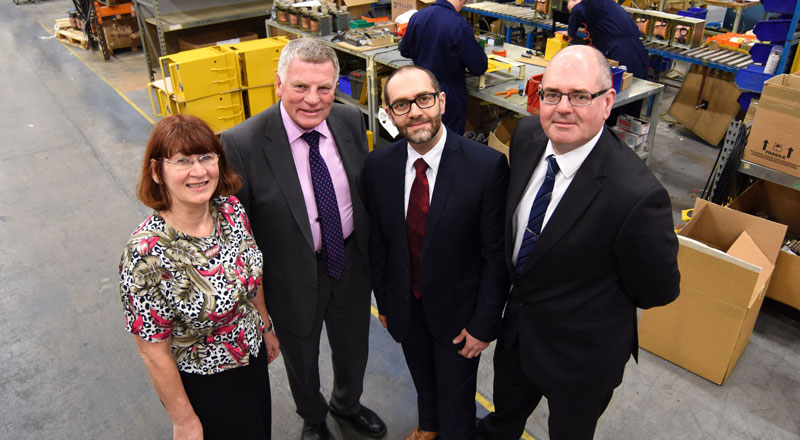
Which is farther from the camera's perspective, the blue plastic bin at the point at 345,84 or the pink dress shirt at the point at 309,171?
the blue plastic bin at the point at 345,84

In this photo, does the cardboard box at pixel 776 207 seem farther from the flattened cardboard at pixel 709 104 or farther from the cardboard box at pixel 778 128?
the flattened cardboard at pixel 709 104

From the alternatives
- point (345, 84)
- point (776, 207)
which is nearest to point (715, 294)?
point (776, 207)

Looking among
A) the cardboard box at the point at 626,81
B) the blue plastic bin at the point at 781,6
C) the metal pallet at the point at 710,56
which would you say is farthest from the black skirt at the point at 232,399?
the metal pallet at the point at 710,56

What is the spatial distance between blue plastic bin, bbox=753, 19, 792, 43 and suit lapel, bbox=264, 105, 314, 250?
336 centimetres

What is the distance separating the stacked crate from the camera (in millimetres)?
5098

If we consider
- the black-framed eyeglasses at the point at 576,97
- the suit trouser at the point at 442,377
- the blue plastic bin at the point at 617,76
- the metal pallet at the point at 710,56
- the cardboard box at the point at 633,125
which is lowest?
the suit trouser at the point at 442,377

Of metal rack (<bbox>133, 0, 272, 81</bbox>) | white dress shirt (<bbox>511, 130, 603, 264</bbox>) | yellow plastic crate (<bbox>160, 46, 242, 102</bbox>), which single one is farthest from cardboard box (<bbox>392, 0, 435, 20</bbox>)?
white dress shirt (<bbox>511, 130, 603, 264</bbox>)

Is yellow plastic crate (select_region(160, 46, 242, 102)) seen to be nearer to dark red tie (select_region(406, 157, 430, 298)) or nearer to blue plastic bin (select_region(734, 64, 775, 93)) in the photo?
dark red tie (select_region(406, 157, 430, 298))

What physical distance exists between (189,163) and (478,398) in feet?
6.27

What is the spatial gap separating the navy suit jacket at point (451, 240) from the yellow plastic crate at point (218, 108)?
3796 mm

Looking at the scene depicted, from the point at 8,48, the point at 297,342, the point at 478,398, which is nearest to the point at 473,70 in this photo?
the point at 478,398

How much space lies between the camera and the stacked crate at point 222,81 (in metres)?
5.10

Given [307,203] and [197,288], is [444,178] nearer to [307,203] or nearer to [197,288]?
[307,203]

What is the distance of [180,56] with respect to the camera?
523cm
